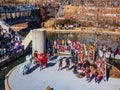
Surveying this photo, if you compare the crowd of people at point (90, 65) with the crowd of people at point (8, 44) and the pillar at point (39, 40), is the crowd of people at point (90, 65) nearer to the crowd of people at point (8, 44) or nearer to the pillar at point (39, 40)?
the pillar at point (39, 40)

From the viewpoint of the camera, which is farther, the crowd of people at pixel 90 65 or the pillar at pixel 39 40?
the pillar at pixel 39 40

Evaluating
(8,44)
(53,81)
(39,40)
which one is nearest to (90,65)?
(53,81)

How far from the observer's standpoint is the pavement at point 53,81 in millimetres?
26547

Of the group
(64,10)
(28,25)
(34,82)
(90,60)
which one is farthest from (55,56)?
(64,10)

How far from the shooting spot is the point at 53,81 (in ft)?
92.0

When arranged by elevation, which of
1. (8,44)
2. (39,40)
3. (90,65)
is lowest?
(8,44)

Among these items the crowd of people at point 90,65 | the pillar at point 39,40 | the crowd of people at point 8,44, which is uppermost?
the pillar at point 39,40

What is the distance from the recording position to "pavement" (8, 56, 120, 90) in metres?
26.5

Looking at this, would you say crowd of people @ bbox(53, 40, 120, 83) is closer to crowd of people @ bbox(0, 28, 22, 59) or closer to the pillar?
the pillar

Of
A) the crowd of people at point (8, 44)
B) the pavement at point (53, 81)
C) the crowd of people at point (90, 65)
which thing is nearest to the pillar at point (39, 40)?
the crowd of people at point (90, 65)

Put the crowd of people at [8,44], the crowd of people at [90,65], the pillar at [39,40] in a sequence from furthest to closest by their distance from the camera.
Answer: the crowd of people at [8,44] → the pillar at [39,40] → the crowd of people at [90,65]

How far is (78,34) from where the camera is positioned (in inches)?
2625

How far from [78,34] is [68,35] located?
2.47 metres

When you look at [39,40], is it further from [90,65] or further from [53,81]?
[53,81]
